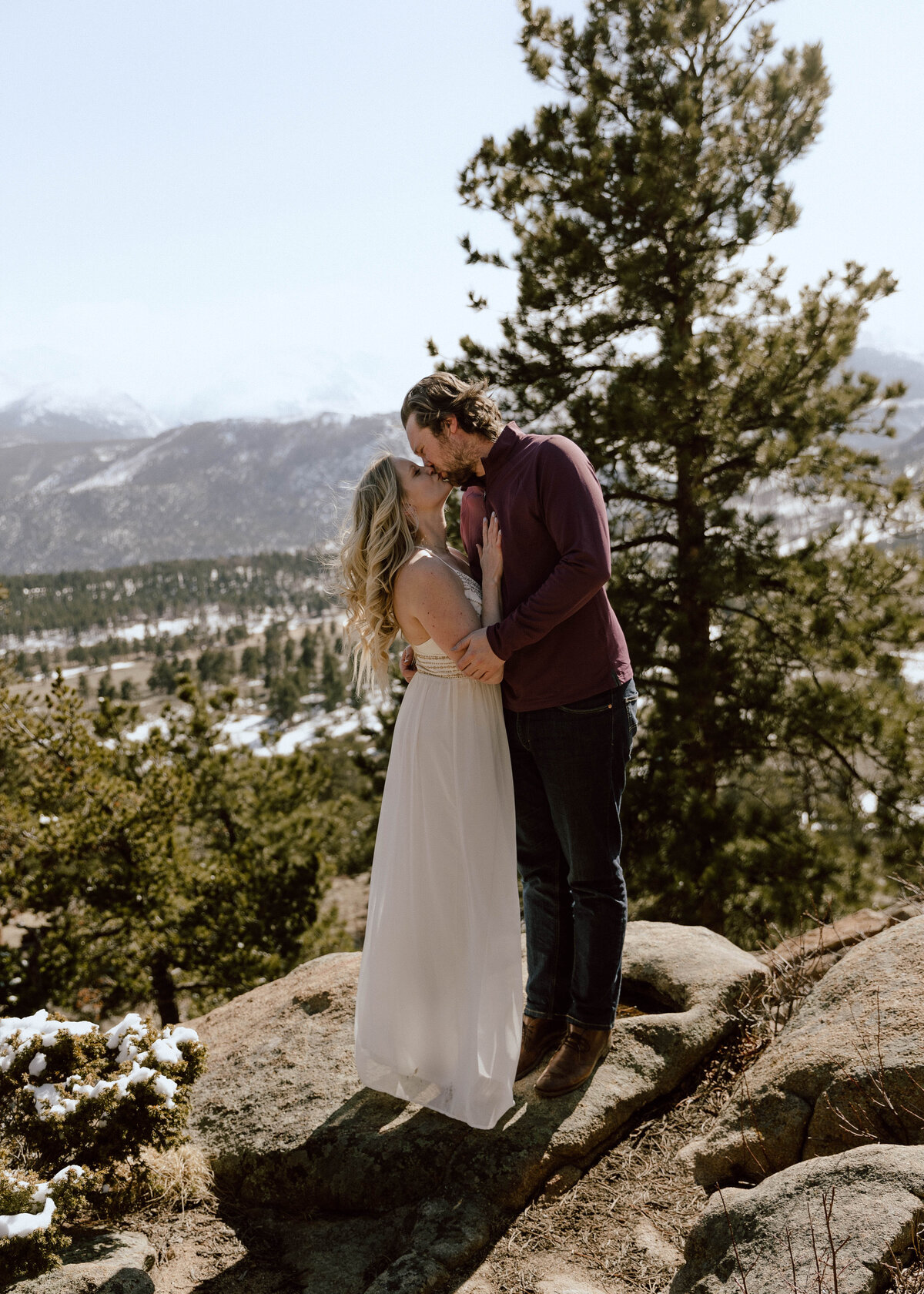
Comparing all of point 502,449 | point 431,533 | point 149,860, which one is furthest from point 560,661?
point 149,860

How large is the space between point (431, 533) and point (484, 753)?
0.84 metres

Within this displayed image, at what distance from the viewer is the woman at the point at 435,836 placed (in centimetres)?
314

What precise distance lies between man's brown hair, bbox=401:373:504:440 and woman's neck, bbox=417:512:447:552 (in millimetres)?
319

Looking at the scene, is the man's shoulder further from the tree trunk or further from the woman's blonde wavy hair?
the tree trunk

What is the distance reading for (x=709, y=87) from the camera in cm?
987

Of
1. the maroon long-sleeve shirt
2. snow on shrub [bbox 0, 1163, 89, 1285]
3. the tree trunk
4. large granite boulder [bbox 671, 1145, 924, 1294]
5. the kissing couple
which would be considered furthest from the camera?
the tree trunk

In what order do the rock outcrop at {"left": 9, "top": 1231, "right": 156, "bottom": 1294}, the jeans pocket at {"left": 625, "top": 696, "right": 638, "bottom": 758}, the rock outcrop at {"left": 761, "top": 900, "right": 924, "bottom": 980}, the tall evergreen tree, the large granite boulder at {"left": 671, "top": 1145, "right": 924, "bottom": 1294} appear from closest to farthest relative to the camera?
the large granite boulder at {"left": 671, "top": 1145, "right": 924, "bottom": 1294} → the rock outcrop at {"left": 9, "top": 1231, "right": 156, "bottom": 1294} → the jeans pocket at {"left": 625, "top": 696, "right": 638, "bottom": 758} → the rock outcrop at {"left": 761, "top": 900, "right": 924, "bottom": 980} → the tall evergreen tree

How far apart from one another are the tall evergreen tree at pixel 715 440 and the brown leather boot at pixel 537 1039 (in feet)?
17.3

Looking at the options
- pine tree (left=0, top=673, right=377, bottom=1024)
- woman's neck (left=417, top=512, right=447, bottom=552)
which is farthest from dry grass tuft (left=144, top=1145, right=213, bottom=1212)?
pine tree (left=0, top=673, right=377, bottom=1024)

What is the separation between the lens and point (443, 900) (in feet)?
10.8

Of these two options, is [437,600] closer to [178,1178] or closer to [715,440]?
[178,1178]

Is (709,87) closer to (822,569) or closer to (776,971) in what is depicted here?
(822,569)

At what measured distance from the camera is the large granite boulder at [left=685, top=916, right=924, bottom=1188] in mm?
2561

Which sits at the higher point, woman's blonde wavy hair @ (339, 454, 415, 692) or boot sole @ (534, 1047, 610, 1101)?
woman's blonde wavy hair @ (339, 454, 415, 692)
